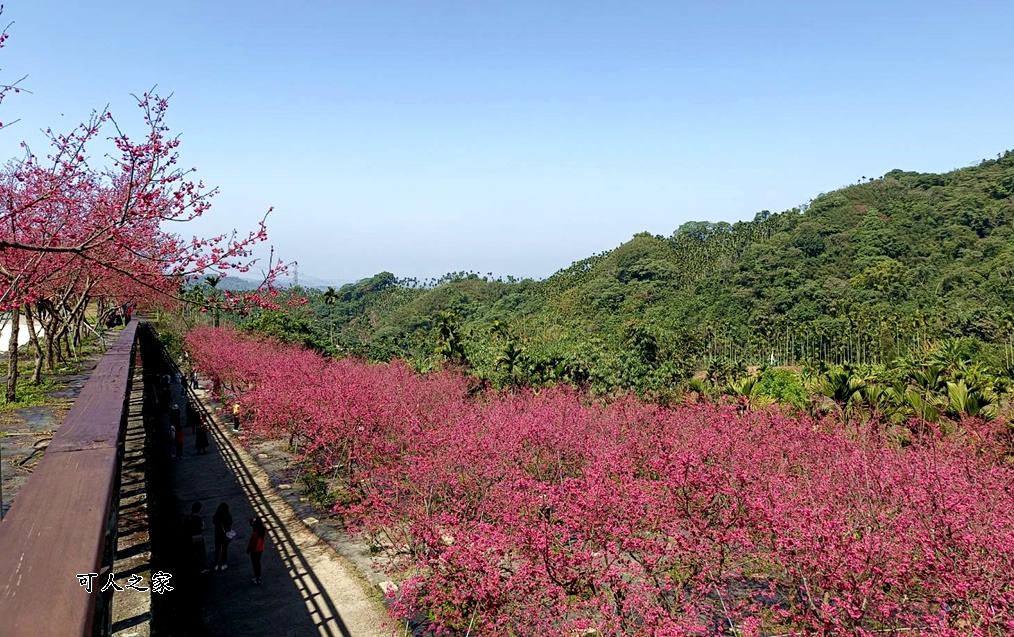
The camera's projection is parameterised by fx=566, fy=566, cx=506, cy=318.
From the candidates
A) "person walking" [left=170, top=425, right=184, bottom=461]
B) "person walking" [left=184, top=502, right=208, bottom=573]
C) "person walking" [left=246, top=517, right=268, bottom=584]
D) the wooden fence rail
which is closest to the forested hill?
"person walking" [left=170, top=425, right=184, bottom=461]

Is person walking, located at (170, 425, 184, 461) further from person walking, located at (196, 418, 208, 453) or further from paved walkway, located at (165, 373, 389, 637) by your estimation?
paved walkway, located at (165, 373, 389, 637)

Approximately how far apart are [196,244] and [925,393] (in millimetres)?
18915

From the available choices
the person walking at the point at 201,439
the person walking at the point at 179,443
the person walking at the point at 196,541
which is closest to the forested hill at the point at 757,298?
the person walking at the point at 201,439

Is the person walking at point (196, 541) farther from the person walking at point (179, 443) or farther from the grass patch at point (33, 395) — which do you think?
the person walking at point (179, 443)

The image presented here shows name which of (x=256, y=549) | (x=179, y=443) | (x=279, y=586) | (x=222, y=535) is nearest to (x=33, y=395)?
(x=222, y=535)

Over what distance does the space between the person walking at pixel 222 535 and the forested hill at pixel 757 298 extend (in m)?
19.1

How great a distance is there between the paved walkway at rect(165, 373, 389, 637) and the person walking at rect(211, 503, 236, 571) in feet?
0.65

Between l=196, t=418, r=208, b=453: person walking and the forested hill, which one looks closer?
l=196, t=418, r=208, b=453: person walking

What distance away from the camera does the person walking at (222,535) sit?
11.0 metres

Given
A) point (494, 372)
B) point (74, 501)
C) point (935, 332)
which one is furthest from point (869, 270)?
point (74, 501)

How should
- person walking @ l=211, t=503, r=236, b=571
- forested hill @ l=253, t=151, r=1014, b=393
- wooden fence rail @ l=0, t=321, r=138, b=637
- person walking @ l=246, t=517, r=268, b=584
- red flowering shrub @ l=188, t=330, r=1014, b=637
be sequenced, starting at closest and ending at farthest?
wooden fence rail @ l=0, t=321, r=138, b=637 < red flowering shrub @ l=188, t=330, r=1014, b=637 < person walking @ l=246, t=517, r=268, b=584 < person walking @ l=211, t=503, r=236, b=571 < forested hill @ l=253, t=151, r=1014, b=393

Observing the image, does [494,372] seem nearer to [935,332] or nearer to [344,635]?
[344,635]

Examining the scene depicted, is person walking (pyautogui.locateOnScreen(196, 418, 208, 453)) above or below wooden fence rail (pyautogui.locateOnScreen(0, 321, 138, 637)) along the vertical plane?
below

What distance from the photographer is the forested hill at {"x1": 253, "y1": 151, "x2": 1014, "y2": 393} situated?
134ft
